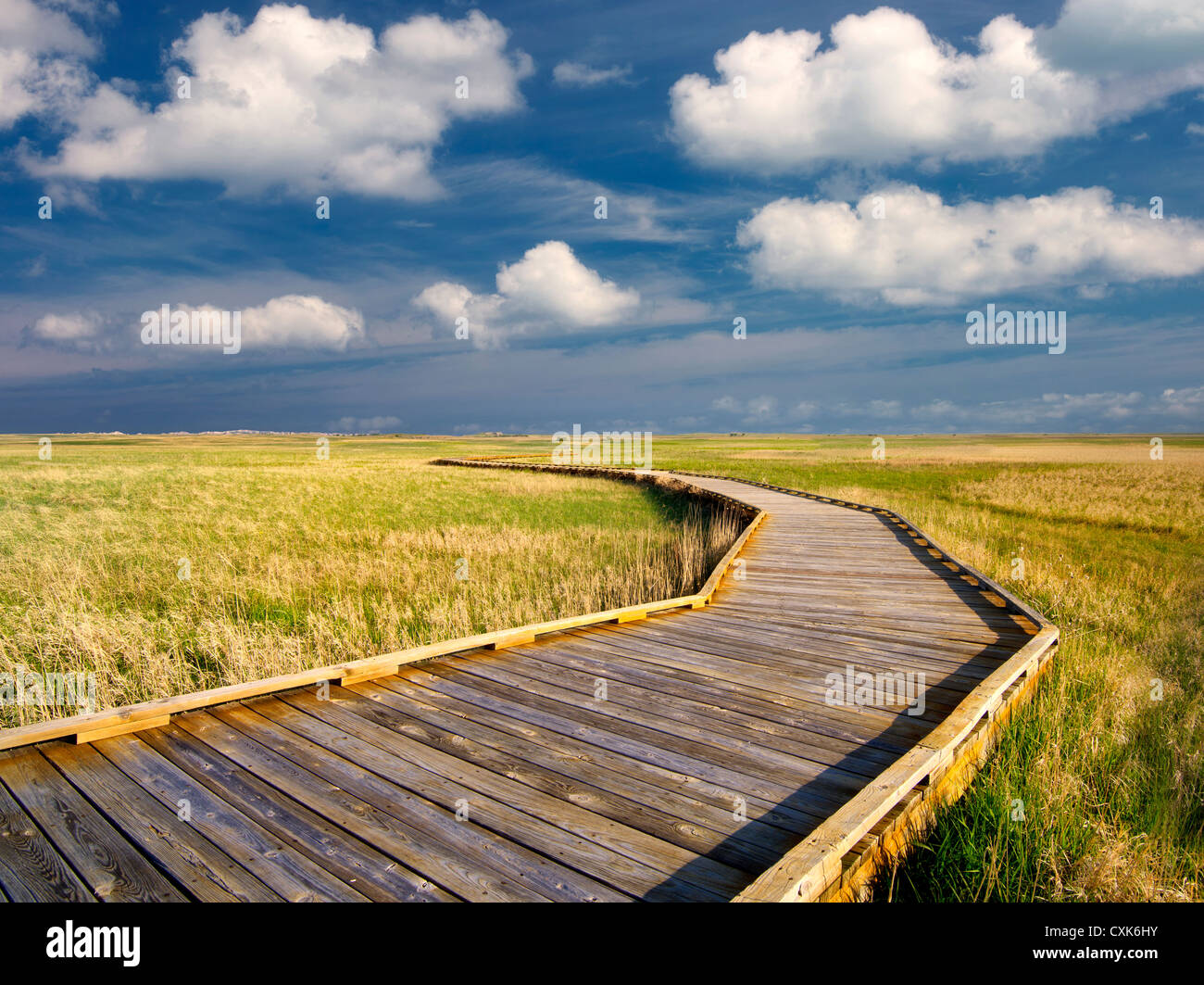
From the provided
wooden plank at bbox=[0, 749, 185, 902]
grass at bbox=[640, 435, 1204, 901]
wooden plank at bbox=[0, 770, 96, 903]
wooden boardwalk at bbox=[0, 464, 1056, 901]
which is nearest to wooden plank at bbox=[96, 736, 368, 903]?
wooden boardwalk at bbox=[0, 464, 1056, 901]

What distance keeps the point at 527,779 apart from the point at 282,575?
32.3ft

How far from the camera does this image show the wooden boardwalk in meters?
2.84

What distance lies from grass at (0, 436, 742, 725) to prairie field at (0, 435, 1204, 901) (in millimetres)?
64

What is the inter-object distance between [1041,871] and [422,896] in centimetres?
324

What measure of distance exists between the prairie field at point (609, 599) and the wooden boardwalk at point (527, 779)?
1.67ft

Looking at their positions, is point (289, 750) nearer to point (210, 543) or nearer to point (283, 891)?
point (283, 891)

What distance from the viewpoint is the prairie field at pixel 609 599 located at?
154 inches

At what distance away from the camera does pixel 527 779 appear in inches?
146

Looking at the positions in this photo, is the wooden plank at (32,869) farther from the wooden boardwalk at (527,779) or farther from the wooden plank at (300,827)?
the wooden plank at (300,827)

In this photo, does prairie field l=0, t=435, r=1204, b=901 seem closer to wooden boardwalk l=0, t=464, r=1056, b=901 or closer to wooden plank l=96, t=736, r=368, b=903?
wooden boardwalk l=0, t=464, r=1056, b=901

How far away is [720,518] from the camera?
18812 mm

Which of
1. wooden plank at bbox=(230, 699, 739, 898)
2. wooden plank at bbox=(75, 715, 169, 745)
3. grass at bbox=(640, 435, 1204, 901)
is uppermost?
wooden plank at bbox=(75, 715, 169, 745)

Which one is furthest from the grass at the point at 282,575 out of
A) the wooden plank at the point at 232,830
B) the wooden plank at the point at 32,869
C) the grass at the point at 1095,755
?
the grass at the point at 1095,755
